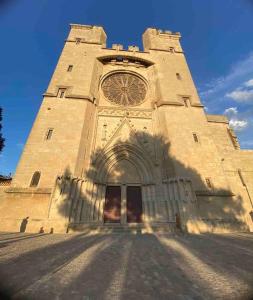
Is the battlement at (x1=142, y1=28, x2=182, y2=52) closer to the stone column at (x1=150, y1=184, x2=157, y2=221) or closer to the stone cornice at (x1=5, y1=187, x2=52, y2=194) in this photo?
the stone column at (x1=150, y1=184, x2=157, y2=221)

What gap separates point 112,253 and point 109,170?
762 centimetres

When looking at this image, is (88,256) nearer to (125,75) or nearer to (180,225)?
(180,225)

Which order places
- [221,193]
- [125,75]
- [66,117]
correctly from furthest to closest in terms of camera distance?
1. [125,75]
2. [66,117]
3. [221,193]

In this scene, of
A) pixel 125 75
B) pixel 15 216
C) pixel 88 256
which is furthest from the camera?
pixel 125 75

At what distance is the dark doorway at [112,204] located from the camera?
10.5 m

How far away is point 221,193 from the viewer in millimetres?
10445

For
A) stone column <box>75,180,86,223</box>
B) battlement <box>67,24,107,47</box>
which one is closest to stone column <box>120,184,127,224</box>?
stone column <box>75,180,86,223</box>

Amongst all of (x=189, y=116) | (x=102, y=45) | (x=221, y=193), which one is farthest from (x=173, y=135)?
(x=102, y=45)

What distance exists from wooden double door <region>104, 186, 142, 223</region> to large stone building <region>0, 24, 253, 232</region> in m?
0.07

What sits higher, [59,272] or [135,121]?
[135,121]

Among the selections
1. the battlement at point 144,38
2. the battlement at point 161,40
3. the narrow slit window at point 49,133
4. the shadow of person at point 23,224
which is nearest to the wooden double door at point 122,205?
the shadow of person at point 23,224

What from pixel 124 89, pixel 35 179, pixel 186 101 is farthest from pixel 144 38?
pixel 35 179

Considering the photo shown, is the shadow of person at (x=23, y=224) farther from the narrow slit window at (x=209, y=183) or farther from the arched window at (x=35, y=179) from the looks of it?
the narrow slit window at (x=209, y=183)

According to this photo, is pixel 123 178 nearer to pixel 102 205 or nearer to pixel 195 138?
pixel 102 205
